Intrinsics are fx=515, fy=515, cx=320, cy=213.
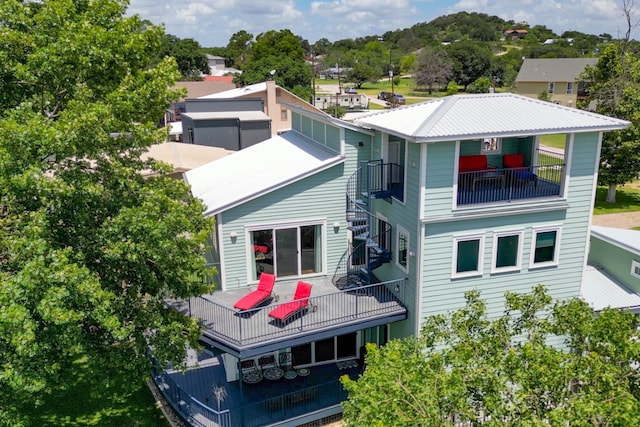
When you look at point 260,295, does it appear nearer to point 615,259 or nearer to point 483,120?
point 483,120

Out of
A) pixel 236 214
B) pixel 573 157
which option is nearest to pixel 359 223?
pixel 236 214

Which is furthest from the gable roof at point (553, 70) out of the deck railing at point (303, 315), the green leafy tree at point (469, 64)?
Result: the deck railing at point (303, 315)

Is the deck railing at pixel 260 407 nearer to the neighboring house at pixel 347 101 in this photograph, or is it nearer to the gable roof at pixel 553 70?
the neighboring house at pixel 347 101

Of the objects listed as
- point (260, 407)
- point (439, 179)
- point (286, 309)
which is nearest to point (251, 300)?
point (286, 309)

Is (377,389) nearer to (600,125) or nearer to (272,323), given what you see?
(272,323)

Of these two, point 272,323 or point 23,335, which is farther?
point 272,323

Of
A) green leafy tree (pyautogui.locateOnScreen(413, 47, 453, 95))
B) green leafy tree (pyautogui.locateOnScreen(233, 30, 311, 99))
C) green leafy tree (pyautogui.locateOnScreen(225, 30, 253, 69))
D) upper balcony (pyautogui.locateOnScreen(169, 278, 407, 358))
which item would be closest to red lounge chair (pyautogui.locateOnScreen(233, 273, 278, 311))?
upper balcony (pyautogui.locateOnScreen(169, 278, 407, 358))
